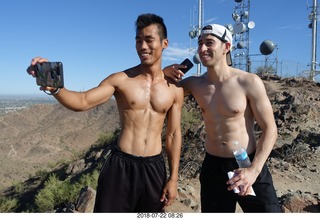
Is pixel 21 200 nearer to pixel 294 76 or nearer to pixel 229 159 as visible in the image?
pixel 229 159

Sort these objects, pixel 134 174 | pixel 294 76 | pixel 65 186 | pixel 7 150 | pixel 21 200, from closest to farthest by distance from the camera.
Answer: pixel 134 174, pixel 65 186, pixel 21 200, pixel 294 76, pixel 7 150

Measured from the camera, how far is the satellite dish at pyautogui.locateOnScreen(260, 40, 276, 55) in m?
16.7

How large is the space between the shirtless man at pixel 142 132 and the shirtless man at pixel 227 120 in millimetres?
298

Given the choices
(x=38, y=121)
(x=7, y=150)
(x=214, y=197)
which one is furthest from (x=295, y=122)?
(x=38, y=121)

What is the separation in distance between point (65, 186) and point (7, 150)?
118ft

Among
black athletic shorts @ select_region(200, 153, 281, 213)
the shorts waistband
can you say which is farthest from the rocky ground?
the shorts waistband

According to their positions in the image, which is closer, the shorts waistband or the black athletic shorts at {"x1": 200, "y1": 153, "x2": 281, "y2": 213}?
the black athletic shorts at {"x1": 200, "y1": 153, "x2": 281, "y2": 213}

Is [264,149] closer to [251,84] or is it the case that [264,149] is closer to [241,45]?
[251,84]

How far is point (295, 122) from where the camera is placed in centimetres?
1018

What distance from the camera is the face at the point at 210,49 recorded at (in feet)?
9.15

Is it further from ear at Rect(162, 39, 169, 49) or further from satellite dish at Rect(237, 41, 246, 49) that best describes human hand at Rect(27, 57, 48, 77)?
satellite dish at Rect(237, 41, 246, 49)

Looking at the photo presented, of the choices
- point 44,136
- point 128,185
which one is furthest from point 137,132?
point 44,136

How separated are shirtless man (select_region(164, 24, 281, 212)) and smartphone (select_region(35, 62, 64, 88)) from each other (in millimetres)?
1293

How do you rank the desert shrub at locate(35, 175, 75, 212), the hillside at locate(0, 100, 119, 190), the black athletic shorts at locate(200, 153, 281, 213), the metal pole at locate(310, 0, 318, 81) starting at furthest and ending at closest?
the hillside at locate(0, 100, 119, 190) → the metal pole at locate(310, 0, 318, 81) → the desert shrub at locate(35, 175, 75, 212) → the black athletic shorts at locate(200, 153, 281, 213)
